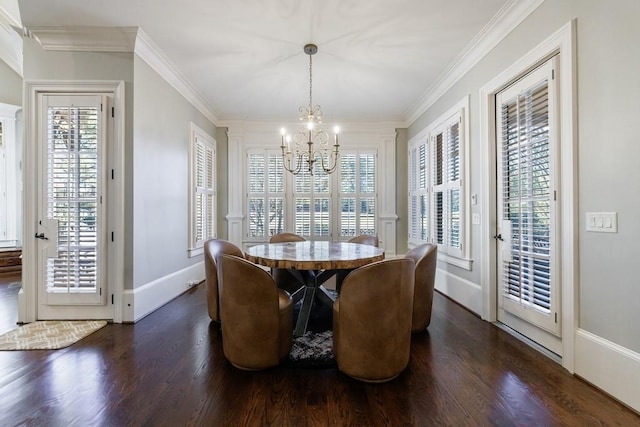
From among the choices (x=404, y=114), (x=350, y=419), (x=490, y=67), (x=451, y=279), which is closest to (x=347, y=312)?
(x=350, y=419)

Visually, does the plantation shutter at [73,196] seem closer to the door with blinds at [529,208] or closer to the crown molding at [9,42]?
the crown molding at [9,42]

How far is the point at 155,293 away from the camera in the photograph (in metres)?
3.14

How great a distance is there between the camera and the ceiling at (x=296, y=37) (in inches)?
92.4

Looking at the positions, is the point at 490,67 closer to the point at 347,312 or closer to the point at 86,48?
the point at 347,312

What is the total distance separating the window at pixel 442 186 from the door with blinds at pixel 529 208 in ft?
1.82

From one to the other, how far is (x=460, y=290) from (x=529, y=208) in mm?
1350

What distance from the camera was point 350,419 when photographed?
1.47 meters

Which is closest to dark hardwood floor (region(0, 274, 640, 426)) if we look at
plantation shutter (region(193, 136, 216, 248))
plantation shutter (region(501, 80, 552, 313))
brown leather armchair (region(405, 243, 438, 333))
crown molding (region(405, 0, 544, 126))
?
brown leather armchair (region(405, 243, 438, 333))

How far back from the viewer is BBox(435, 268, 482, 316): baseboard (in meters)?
2.95

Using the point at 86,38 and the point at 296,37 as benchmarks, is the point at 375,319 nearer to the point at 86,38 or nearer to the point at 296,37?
the point at 296,37

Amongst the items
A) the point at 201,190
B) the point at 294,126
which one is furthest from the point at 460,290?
Result: the point at 201,190

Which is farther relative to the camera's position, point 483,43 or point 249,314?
point 483,43

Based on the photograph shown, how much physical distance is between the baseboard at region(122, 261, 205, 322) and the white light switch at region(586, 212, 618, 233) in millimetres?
3737

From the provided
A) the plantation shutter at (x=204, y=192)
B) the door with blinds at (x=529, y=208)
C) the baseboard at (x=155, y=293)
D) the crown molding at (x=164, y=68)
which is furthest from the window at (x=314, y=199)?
the door with blinds at (x=529, y=208)
